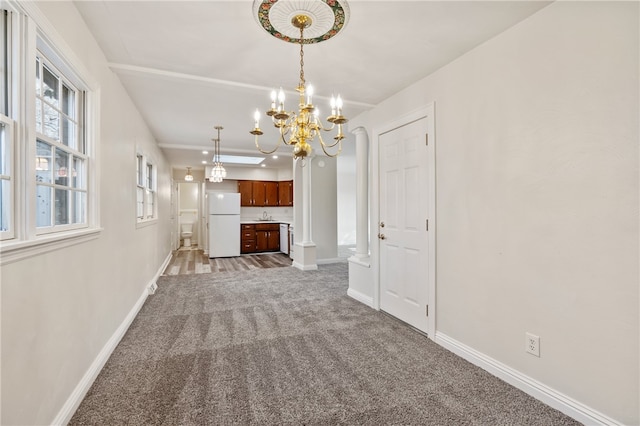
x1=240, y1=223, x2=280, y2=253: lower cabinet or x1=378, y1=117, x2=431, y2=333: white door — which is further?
x1=240, y1=223, x2=280, y2=253: lower cabinet

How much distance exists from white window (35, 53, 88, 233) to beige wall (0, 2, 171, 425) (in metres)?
0.17

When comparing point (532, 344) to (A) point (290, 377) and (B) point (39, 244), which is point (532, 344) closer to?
(A) point (290, 377)

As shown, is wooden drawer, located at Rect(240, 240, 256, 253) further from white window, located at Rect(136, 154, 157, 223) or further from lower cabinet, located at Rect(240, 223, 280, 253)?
white window, located at Rect(136, 154, 157, 223)

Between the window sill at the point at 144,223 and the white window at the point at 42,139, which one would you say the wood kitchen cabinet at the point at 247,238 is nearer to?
the window sill at the point at 144,223

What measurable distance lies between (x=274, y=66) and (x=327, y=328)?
2.46 meters

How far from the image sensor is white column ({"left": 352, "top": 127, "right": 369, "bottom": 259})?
12.8ft

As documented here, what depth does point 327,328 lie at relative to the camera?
2.92m

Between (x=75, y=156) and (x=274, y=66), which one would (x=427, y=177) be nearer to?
(x=274, y=66)

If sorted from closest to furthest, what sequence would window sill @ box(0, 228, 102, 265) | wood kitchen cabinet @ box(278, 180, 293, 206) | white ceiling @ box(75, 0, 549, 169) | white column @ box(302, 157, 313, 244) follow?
window sill @ box(0, 228, 102, 265) < white ceiling @ box(75, 0, 549, 169) < white column @ box(302, 157, 313, 244) < wood kitchen cabinet @ box(278, 180, 293, 206)

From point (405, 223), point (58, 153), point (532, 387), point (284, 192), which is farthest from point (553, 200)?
point (284, 192)

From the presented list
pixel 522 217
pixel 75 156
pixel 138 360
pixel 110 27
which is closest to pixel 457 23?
pixel 522 217

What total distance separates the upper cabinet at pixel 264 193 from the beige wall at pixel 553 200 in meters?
6.65

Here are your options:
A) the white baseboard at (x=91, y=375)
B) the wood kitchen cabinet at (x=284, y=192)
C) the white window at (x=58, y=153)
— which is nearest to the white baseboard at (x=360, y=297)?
the white baseboard at (x=91, y=375)

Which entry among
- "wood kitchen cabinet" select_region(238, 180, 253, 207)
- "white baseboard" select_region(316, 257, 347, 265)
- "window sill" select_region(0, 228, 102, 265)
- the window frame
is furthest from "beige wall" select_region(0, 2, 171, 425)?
"wood kitchen cabinet" select_region(238, 180, 253, 207)
